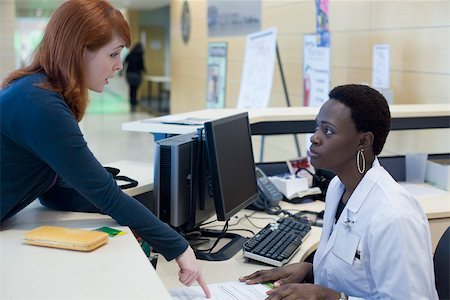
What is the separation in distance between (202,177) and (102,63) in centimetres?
59

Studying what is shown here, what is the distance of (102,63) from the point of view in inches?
58.7

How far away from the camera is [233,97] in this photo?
296 inches

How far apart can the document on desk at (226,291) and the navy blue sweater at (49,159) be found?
120 millimetres

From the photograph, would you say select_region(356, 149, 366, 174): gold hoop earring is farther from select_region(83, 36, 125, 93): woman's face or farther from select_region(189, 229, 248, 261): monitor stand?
select_region(83, 36, 125, 93): woman's face

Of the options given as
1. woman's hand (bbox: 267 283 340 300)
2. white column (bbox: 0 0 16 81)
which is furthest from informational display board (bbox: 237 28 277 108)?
white column (bbox: 0 0 16 81)

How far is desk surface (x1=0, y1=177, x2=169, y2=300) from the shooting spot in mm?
1092

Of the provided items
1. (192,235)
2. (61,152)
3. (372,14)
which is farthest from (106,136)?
(61,152)

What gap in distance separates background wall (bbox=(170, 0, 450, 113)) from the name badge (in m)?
2.36

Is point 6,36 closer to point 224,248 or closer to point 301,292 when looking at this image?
point 224,248

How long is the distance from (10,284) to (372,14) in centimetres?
400

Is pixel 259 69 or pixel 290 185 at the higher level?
pixel 259 69

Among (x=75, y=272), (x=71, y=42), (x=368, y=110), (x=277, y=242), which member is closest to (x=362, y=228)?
(x=368, y=110)

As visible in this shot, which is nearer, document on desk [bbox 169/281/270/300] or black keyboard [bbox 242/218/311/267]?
document on desk [bbox 169/281/270/300]

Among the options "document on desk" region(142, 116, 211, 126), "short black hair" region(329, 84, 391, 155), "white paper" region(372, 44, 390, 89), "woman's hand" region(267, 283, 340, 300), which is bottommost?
"woman's hand" region(267, 283, 340, 300)
